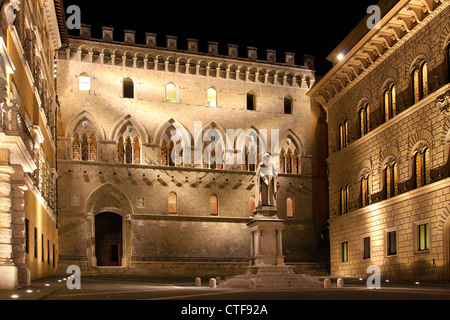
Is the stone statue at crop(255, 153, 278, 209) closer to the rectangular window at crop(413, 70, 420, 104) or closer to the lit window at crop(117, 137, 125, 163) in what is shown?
the rectangular window at crop(413, 70, 420, 104)

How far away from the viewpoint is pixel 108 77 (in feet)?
132

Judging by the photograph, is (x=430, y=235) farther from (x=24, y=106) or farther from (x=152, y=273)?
(x=152, y=273)

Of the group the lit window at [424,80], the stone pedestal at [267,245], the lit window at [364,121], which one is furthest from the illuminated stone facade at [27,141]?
the lit window at [364,121]

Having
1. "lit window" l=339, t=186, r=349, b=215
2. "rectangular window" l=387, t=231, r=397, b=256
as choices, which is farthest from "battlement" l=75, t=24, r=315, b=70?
"rectangular window" l=387, t=231, r=397, b=256

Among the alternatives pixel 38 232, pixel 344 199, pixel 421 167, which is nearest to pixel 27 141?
pixel 38 232

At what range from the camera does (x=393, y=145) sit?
28656mm

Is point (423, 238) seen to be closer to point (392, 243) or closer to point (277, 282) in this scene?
point (392, 243)

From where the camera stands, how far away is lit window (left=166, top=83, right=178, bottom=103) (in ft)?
136

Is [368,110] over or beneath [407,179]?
over

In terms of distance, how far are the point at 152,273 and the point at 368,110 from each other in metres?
16.9

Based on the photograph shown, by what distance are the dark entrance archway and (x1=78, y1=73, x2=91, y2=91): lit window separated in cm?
877

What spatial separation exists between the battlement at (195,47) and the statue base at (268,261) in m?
21.0
